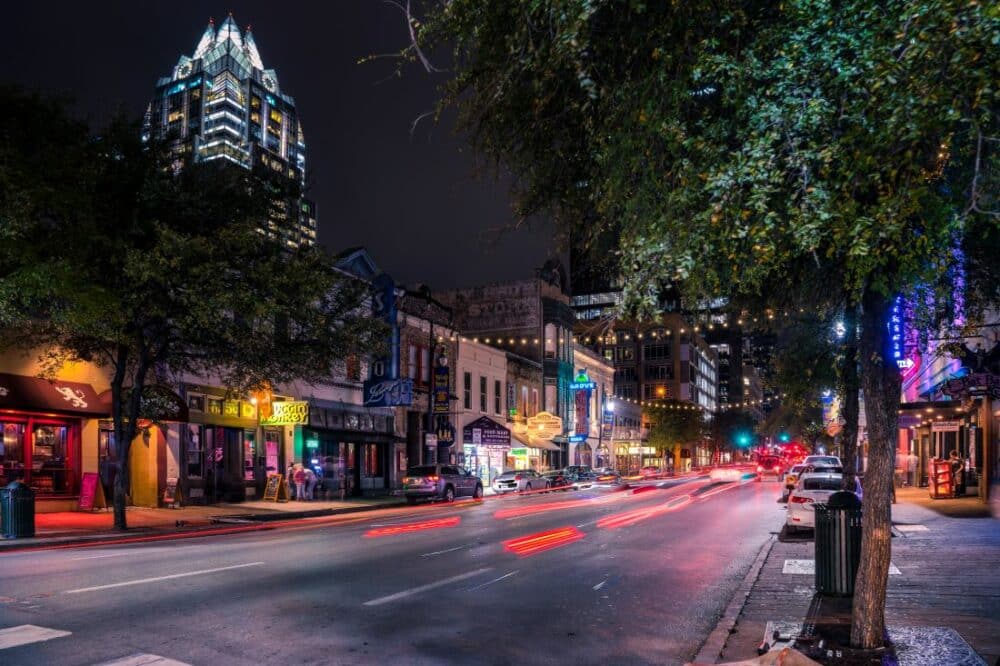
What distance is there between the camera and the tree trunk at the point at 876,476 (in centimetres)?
763

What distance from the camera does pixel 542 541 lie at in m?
19.1

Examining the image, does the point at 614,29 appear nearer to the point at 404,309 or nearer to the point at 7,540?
the point at 7,540

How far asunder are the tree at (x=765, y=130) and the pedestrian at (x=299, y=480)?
2698 cm

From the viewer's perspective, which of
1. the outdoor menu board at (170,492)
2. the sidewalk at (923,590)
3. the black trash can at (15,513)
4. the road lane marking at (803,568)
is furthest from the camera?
the outdoor menu board at (170,492)

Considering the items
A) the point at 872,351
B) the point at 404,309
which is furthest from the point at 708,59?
the point at 404,309

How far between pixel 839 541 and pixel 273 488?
26422 mm

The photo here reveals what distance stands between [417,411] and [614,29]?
3839 centimetres

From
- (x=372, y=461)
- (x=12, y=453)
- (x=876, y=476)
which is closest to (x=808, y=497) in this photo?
(x=876, y=476)

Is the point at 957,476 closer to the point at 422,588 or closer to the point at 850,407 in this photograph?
the point at 850,407

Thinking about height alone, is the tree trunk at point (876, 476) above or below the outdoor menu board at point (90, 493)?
above

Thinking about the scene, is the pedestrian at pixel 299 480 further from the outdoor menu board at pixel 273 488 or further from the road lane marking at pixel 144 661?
the road lane marking at pixel 144 661

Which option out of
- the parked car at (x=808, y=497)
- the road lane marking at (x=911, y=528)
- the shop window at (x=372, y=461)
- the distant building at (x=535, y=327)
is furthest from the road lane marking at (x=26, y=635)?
the distant building at (x=535, y=327)

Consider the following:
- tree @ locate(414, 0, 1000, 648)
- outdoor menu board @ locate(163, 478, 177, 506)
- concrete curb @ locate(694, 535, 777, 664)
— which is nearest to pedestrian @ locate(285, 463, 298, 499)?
outdoor menu board @ locate(163, 478, 177, 506)

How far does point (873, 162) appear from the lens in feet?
19.4
